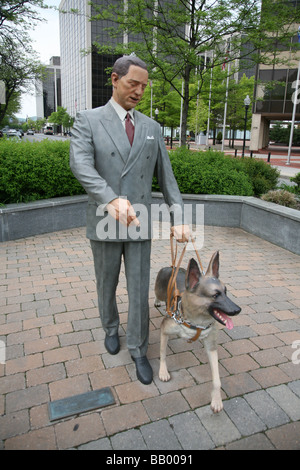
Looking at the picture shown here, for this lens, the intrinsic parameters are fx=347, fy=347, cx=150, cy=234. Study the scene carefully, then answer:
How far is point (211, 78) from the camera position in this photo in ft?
36.2

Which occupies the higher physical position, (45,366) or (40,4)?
(40,4)

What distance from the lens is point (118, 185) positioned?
2676 millimetres

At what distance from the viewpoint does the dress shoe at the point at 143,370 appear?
2.80m

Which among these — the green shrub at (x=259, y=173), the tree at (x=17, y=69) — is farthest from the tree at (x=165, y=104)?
the green shrub at (x=259, y=173)

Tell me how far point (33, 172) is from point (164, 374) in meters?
5.16

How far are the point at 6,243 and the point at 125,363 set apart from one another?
164 inches

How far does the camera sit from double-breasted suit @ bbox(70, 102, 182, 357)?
253 centimetres

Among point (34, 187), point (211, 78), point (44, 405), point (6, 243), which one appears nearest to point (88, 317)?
point (44, 405)

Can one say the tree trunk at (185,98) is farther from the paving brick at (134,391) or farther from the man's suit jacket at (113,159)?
the paving brick at (134,391)

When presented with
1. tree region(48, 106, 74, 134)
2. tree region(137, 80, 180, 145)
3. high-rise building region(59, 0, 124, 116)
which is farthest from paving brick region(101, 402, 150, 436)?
tree region(48, 106, 74, 134)

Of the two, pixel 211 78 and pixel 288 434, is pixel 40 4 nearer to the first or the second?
pixel 211 78

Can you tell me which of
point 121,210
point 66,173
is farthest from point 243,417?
point 66,173

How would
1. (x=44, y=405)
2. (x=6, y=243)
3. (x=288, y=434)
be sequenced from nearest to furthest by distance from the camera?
(x=288, y=434), (x=44, y=405), (x=6, y=243)
